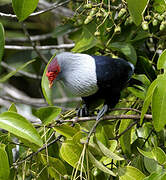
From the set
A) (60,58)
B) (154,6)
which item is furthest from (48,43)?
(154,6)

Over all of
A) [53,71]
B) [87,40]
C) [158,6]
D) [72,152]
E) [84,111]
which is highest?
[158,6]

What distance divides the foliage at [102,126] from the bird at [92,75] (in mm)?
60

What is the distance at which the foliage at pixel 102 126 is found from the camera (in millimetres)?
1024

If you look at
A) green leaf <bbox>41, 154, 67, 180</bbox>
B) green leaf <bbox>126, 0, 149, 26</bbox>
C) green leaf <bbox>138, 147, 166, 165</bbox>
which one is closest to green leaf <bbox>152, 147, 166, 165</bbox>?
green leaf <bbox>138, 147, 166, 165</bbox>

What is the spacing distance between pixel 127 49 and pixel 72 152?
25.8 inches

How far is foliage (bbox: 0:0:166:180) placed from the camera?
1.02 metres

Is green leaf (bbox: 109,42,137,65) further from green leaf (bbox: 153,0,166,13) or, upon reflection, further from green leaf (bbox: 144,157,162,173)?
green leaf (bbox: 144,157,162,173)

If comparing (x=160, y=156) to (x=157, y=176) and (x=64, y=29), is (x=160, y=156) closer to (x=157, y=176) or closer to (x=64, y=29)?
(x=157, y=176)

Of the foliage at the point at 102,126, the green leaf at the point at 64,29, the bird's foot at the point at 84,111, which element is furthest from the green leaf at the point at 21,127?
the green leaf at the point at 64,29

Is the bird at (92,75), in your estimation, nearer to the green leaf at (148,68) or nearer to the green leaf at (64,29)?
the green leaf at (148,68)

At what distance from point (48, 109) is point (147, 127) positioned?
0.48 m

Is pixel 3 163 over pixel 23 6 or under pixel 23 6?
under

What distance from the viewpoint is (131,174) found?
106 centimetres

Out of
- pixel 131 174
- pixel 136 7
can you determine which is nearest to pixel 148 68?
pixel 136 7
